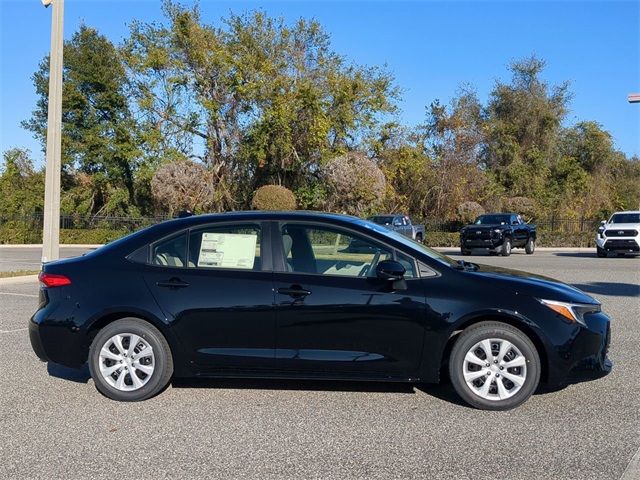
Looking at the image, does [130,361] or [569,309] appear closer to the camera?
[569,309]

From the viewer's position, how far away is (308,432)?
4859 millimetres

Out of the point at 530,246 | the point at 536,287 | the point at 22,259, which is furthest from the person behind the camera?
the point at 530,246

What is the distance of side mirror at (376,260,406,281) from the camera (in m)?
5.40

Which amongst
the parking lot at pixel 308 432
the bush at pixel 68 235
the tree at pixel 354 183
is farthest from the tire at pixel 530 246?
the parking lot at pixel 308 432

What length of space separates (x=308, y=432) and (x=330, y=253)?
1680 millimetres

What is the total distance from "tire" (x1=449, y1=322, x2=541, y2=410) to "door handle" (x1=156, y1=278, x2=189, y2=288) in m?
2.43

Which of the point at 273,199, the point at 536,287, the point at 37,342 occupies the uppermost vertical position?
the point at 273,199

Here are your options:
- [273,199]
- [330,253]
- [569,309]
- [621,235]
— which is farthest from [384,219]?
[569,309]

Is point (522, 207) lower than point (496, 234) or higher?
higher

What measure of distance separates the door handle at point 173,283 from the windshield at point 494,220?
942 inches

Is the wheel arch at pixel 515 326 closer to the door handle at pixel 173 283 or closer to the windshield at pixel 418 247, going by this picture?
the windshield at pixel 418 247

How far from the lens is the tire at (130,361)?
5656 millimetres

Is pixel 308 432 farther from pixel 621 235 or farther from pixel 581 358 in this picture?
pixel 621 235

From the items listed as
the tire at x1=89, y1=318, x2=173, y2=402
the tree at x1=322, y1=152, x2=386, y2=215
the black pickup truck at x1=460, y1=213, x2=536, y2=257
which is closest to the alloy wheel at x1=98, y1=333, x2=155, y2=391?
the tire at x1=89, y1=318, x2=173, y2=402
